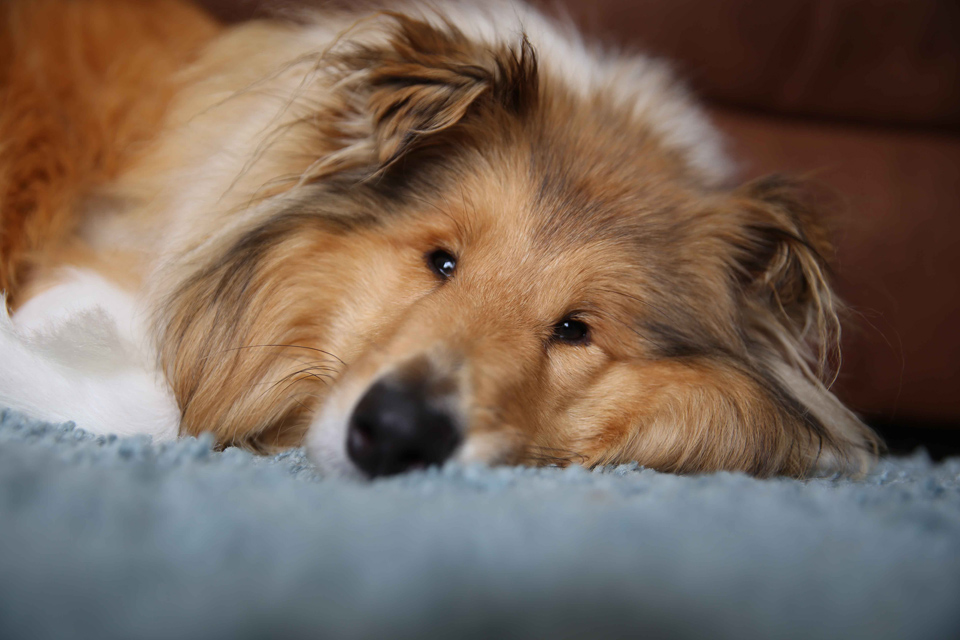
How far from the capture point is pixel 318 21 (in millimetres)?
2029

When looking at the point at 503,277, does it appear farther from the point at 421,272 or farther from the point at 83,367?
the point at 83,367

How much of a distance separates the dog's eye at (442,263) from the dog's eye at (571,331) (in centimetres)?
30

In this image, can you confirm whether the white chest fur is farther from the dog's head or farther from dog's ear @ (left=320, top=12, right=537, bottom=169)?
dog's ear @ (left=320, top=12, right=537, bottom=169)

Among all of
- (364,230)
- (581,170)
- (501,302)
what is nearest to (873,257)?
(581,170)

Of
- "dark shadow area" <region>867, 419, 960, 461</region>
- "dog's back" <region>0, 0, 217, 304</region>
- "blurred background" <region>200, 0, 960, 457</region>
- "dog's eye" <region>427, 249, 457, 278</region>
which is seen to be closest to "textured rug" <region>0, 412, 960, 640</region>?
"dog's eye" <region>427, 249, 457, 278</region>

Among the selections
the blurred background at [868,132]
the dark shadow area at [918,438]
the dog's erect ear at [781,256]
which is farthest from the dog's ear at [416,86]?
the dark shadow area at [918,438]

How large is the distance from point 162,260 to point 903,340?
2.62 meters

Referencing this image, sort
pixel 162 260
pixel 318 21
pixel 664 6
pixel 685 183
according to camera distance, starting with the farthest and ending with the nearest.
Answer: pixel 664 6 < pixel 318 21 < pixel 685 183 < pixel 162 260

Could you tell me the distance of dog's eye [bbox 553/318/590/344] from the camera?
1.54m

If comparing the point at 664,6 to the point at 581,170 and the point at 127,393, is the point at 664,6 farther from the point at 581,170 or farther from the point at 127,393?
the point at 127,393

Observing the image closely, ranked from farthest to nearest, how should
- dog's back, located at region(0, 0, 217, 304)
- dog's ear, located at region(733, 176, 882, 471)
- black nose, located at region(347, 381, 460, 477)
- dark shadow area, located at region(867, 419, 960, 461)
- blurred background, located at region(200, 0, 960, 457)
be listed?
dark shadow area, located at region(867, 419, 960, 461) → blurred background, located at region(200, 0, 960, 457) → dog's back, located at region(0, 0, 217, 304) → dog's ear, located at region(733, 176, 882, 471) → black nose, located at region(347, 381, 460, 477)

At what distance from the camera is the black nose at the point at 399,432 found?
113 centimetres

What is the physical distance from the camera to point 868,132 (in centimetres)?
251

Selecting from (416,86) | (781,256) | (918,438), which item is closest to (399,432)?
(416,86)
